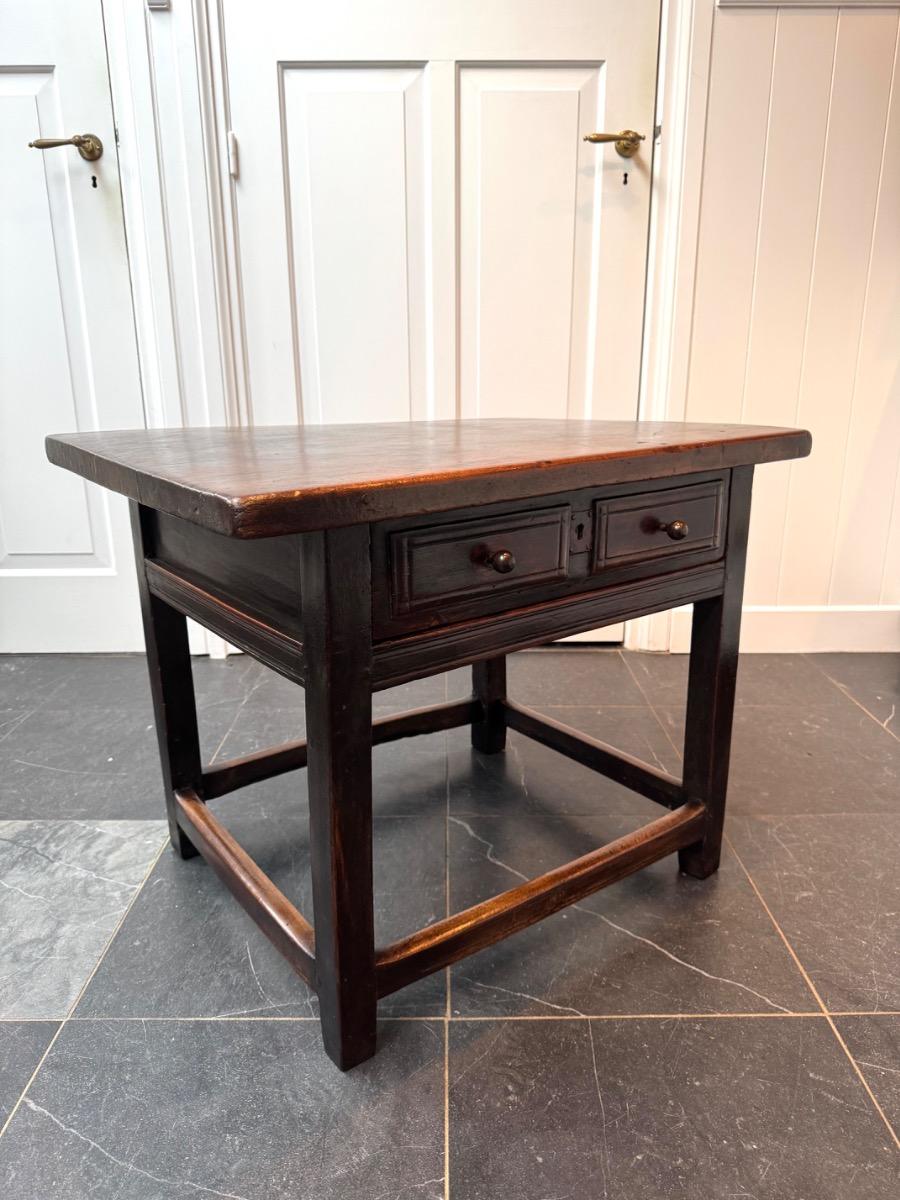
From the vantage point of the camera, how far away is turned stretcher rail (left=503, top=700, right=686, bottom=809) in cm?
133

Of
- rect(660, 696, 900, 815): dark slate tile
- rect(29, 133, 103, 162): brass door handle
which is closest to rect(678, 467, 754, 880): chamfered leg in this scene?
rect(660, 696, 900, 815): dark slate tile

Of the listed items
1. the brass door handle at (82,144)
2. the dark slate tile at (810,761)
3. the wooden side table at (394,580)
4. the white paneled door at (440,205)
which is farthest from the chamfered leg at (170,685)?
the brass door handle at (82,144)

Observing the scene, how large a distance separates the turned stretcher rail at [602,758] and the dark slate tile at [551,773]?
9 centimetres

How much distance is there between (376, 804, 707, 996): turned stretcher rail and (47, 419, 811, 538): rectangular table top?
55 cm

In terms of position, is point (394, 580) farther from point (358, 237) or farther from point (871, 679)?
point (871, 679)

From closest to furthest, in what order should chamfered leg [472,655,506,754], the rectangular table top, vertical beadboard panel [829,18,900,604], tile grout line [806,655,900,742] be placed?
the rectangular table top < chamfered leg [472,655,506,754] < tile grout line [806,655,900,742] < vertical beadboard panel [829,18,900,604]

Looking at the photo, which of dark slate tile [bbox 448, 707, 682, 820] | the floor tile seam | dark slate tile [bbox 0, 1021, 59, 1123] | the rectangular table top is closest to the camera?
the rectangular table top

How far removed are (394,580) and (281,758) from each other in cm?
70

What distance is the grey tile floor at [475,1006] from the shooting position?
84 cm

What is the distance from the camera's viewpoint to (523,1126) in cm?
87

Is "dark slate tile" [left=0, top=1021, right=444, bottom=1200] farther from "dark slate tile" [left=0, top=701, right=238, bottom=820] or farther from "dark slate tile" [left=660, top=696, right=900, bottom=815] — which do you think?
"dark slate tile" [left=660, top=696, right=900, bottom=815]

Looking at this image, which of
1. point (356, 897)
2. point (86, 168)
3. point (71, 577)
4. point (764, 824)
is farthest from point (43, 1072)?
point (86, 168)

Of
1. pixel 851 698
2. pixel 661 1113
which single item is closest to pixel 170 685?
pixel 661 1113

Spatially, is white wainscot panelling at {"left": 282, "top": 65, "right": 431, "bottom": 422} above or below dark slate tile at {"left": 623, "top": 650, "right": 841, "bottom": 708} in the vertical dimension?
above
